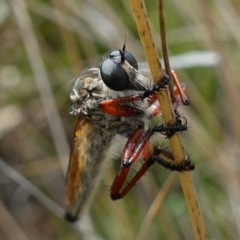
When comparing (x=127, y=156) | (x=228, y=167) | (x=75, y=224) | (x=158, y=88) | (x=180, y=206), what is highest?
(x=158, y=88)

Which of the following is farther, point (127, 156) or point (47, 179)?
point (47, 179)

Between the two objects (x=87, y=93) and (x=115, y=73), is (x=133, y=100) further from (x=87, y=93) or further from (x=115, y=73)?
(x=87, y=93)

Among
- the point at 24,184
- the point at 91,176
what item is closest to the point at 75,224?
A: the point at 24,184

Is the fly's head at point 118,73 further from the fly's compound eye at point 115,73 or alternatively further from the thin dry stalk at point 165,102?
the thin dry stalk at point 165,102

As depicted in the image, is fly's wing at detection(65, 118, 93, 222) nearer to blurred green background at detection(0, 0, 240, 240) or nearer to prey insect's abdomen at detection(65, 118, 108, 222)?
prey insect's abdomen at detection(65, 118, 108, 222)

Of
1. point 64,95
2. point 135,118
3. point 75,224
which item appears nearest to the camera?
point 135,118

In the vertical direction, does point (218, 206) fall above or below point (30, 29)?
below

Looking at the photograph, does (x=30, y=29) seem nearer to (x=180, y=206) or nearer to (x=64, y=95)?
(x=64, y=95)
